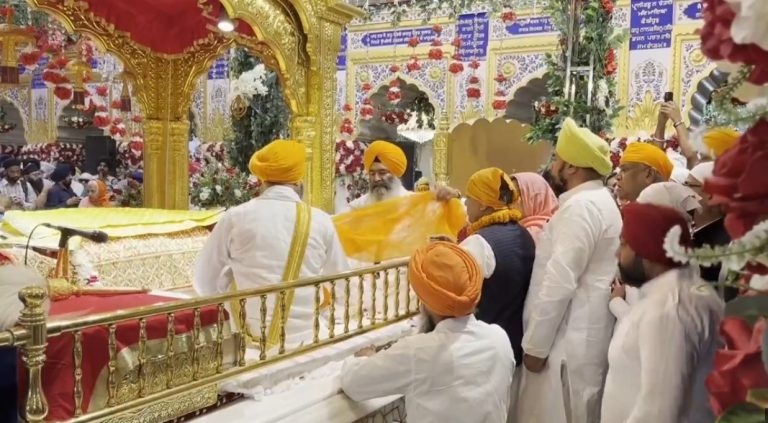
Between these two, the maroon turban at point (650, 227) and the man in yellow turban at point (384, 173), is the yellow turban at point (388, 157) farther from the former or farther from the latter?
the maroon turban at point (650, 227)

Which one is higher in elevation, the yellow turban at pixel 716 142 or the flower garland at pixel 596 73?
the flower garland at pixel 596 73

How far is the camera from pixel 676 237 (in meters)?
0.65

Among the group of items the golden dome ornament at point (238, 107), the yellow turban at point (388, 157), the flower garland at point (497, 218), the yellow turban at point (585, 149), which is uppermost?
the golden dome ornament at point (238, 107)

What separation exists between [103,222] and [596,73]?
3262 millimetres

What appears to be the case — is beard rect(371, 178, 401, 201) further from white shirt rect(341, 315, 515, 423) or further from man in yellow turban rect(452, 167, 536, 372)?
white shirt rect(341, 315, 515, 423)

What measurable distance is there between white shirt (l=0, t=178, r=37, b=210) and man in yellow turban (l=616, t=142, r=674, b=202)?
22.8ft

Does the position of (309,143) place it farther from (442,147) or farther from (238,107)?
(442,147)

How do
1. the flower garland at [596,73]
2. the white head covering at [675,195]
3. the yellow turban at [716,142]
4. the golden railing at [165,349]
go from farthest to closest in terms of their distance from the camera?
the flower garland at [596,73] < the white head covering at [675,195] < the golden railing at [165,349] < the yellow turban at [716,142]

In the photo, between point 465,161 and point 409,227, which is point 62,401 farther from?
point 465,161

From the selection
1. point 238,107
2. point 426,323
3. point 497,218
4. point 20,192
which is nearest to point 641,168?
point 497,218

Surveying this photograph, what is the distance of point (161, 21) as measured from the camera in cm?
506

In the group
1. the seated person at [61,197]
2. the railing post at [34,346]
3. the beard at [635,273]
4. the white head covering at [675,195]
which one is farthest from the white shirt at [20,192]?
the beard at [635,273]

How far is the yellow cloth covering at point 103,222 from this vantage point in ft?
12.4

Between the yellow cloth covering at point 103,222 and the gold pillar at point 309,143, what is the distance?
0.80m
